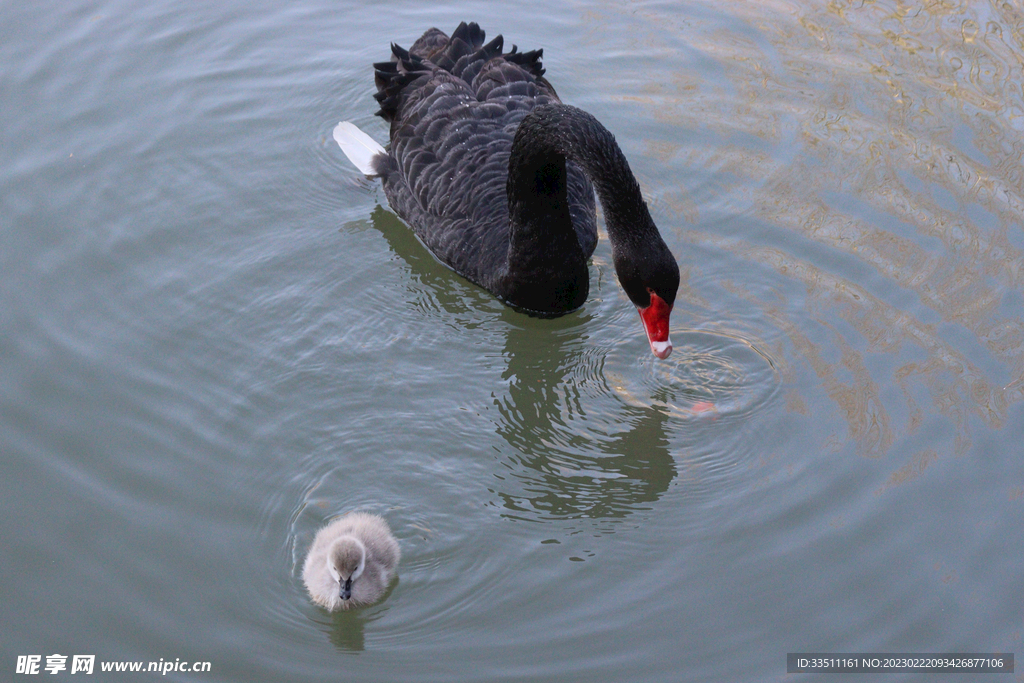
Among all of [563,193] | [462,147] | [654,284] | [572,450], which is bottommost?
[572,450]

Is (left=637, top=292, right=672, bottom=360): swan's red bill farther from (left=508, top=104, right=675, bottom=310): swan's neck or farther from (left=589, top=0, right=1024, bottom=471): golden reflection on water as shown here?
(left=589, top=0, right=1024, bottom=471): golden reflection on water

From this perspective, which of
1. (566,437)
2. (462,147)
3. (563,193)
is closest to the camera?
(566,437)

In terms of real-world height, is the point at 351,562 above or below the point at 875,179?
below

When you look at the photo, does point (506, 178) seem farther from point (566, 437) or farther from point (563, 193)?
point (566, 437)

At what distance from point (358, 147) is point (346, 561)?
13.5ft

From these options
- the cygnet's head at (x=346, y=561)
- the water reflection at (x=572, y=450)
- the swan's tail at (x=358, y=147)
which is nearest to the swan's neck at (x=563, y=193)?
the water reflection at (x=572, y=450)

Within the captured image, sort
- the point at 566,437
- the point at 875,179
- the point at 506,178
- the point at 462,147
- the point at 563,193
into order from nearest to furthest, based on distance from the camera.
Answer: the point at 566,437 → the point at 563,193 → the point at 506,178 → the point at 462,147 → the point at 875,179

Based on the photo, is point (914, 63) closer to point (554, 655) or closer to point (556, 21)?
point (556, 21)

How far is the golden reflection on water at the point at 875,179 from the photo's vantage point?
555 cm

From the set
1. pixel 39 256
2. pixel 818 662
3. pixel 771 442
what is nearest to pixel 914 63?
pixel 771 442

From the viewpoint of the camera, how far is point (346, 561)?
13.1 ft

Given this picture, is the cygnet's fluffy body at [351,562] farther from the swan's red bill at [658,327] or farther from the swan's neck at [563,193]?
the swan's neck at [563,193]

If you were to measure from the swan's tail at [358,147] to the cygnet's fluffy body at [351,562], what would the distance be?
3378 millimetres

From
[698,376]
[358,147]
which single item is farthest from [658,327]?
[358,147]
